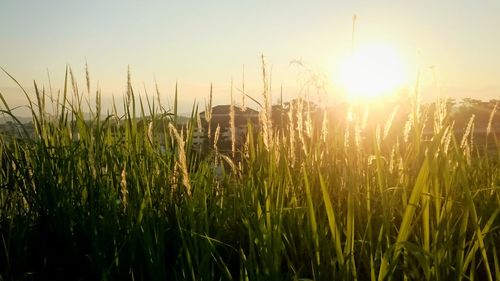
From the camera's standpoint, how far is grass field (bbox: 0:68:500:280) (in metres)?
1.60

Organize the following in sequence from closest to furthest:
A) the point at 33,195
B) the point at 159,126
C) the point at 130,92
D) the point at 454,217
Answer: the point at 454,217 < the point at 33,195 < the point at 130,92 < the point at 159,126

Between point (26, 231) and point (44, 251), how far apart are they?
0.13 metres

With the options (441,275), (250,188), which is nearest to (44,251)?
(250,188)

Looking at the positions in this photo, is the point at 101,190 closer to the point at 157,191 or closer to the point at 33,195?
the point at 157,191

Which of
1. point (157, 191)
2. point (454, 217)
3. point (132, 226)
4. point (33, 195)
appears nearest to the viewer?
point (132, 226)

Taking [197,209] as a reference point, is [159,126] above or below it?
above

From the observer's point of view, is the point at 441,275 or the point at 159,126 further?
the point at 159,126

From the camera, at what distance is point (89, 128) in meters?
2.60

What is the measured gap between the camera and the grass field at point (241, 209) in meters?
1.60

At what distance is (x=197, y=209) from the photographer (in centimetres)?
223

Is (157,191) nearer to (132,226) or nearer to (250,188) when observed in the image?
(132,226)

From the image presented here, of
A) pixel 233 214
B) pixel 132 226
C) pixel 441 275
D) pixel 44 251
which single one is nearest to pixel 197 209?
pixel 233 214

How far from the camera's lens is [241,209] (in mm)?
2197

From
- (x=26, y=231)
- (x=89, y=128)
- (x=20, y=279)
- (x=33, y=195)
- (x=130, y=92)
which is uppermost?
(x=130, y=92)
